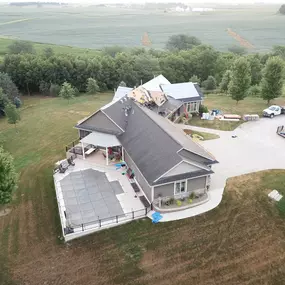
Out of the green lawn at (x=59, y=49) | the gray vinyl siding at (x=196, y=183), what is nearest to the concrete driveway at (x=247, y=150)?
the gray vinyl siding at (x=196, y=183)

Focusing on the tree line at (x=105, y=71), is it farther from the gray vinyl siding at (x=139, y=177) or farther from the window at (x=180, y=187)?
the window at (x=180, y=187)

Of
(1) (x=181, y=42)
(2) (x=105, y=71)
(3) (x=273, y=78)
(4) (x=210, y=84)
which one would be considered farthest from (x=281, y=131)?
(1) (x=181, y=42)

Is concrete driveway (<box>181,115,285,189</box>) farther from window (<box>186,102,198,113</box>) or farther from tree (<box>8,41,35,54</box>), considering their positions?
tree (<box>8,41,35,54</box>)

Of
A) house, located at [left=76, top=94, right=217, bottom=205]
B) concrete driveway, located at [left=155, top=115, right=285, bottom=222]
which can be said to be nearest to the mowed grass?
concrete driveway, located at [left=155, top=115, right=285, bottom=222]

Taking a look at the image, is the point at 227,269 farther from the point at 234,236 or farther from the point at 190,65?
the point at 190,65

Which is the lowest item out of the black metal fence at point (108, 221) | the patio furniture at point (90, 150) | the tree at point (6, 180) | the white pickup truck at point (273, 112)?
the white pickup truck at point (273, 112)

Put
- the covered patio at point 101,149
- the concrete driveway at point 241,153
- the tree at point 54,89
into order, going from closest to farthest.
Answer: the concrete driveway at point 241,153 < the covered patio at point 101,149 < the tree at point 54,89
